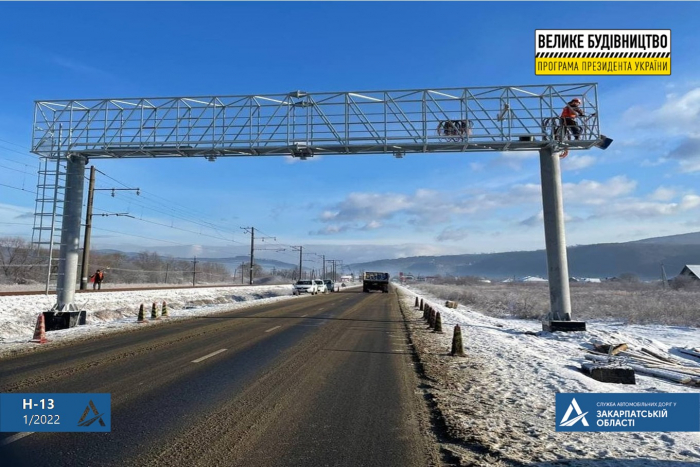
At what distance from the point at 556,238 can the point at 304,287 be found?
146ft

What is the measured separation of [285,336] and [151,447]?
35.5ft

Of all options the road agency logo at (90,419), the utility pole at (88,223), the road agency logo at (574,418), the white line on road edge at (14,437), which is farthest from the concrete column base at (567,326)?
the utility pole at (88,223)

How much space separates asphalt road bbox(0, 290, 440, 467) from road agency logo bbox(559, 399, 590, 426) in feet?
6.35

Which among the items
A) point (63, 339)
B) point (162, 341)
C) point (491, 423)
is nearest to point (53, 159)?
point (63, 339)

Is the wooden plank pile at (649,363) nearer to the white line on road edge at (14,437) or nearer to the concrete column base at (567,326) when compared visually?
the concrete column base at (567,326)

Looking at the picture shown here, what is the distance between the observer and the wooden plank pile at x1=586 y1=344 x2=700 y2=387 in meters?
10.9

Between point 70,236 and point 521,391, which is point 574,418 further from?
point 70,236

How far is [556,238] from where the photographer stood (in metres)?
19.5

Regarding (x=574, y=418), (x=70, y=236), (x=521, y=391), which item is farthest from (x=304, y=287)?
(x=574, y=418)

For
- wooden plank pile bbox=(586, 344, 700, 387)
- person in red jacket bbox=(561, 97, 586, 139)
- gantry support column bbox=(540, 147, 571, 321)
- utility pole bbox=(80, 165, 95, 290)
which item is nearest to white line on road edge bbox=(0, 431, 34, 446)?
wooden plank pile bbox=(586, 344, 700, 387)

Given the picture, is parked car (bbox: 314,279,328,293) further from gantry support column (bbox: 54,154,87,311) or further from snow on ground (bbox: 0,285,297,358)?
gantry support column (bbox: 54,154,87,311)

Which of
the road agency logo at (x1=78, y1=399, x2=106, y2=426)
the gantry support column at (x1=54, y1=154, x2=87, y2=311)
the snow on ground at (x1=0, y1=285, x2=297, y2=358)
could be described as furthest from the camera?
the gantry support column at (x1=54, y1=154, x2=87, y2=311)

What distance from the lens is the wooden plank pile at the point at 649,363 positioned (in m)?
10.9

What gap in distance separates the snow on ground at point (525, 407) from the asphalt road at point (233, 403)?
61 cm
